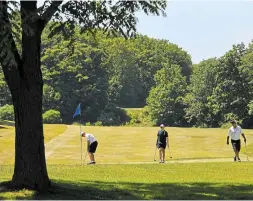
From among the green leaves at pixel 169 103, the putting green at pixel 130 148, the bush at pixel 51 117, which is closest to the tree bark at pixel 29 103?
the putting green at pixel 130 148

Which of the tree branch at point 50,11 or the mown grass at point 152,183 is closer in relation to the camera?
the tree branch at point 50,11

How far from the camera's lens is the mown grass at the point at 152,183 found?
35.4 feet

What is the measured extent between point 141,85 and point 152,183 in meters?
110

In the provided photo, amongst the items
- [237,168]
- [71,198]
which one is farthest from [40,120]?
[237,168]

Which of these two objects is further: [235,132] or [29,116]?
[235,132]

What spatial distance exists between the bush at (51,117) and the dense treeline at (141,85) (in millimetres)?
171

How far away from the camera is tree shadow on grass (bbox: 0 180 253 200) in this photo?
33.9 ft

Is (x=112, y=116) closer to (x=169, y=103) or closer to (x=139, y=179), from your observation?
(x=169, y=103)

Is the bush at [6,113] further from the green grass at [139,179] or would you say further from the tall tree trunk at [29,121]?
the tall tree trunk at [29,121]

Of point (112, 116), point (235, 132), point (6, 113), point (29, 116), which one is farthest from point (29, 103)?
point (112, 116)

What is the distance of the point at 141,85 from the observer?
405 feet

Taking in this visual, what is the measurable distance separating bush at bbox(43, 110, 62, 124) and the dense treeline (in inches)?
6.7

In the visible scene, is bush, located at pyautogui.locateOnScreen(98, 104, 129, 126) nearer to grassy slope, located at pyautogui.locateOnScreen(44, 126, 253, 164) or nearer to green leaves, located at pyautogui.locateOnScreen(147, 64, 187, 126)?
green leaves, located at pyautogui.locateOnScreen(147, 64, 187, 126)

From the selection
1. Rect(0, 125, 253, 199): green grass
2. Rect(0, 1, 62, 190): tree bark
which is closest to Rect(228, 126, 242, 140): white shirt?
Rect(0, 125, 253, 199): green grass
